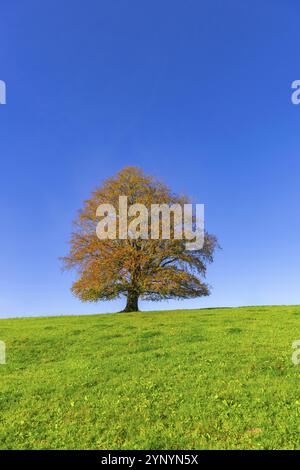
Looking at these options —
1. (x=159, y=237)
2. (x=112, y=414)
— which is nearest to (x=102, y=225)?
(x=159, y=237)

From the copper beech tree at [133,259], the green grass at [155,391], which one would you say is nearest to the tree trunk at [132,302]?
the copper beech tree at [133,259]

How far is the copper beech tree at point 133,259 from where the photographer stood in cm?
5044

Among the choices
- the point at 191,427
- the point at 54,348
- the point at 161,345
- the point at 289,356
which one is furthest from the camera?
the point at 54,348

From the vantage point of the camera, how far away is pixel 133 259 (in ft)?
165

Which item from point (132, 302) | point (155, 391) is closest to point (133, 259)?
point (132, 302)

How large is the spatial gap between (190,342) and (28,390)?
1019 cm

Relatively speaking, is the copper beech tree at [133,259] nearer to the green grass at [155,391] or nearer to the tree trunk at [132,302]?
the tree trunk at [132,302]

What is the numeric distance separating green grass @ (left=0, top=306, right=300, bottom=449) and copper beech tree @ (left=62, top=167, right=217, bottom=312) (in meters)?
21.6

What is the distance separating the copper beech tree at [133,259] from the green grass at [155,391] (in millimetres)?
21639

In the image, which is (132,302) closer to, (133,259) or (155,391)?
(133,259)

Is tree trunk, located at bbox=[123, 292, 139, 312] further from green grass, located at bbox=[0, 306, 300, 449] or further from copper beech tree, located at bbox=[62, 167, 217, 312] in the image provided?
green grass, located at bbox=[0, 306, 300, 449]

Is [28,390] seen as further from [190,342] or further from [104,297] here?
[104,297]

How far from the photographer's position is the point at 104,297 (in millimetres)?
53781
